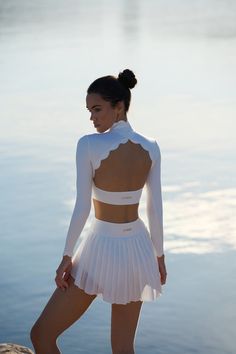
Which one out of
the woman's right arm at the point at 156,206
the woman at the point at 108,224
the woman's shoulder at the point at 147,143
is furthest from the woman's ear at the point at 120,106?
the woman's right arm at the point at 156,206

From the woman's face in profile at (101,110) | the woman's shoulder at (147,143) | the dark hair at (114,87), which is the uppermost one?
the dark hair at (114,87)

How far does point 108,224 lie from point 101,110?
502mm

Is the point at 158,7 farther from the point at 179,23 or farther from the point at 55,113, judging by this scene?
the point at 55,113

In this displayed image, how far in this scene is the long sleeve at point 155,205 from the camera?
15.1 feet

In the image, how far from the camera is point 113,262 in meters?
4.53

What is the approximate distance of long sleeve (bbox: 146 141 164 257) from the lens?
4613mm

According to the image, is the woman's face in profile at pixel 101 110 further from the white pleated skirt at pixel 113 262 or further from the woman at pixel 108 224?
the white pleated skirt at pixel 113 262

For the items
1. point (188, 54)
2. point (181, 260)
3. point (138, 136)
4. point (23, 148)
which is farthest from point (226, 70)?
point (138, 136)

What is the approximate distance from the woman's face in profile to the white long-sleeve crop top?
0.12 ft

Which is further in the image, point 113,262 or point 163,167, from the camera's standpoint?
point 163,167

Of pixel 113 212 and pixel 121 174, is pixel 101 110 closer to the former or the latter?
pixel 121 174

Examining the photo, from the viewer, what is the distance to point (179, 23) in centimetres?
2892

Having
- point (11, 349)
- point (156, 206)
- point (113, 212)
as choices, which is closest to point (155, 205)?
point (156, 206)

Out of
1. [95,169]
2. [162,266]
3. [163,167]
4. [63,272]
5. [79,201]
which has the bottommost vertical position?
[163,167]
